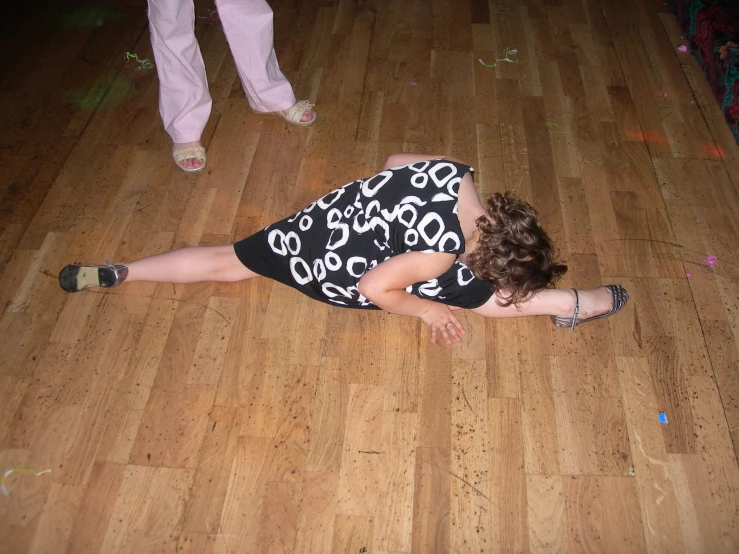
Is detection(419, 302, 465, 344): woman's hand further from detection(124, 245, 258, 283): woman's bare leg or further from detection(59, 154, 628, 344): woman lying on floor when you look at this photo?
detection(124, 245, 258, 283): woman's bare leg

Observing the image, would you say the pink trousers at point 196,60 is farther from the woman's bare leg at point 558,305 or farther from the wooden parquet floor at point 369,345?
the woman's bare leg at point 558,305

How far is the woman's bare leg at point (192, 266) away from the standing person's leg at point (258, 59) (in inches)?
27.9

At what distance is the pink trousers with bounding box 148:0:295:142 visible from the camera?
191 centimetres

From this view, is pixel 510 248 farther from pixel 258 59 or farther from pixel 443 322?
pixel 258 59

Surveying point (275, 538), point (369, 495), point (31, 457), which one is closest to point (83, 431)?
point (31, 457)

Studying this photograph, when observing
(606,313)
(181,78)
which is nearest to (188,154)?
(181,78)

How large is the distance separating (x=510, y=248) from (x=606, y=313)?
0.46 metres

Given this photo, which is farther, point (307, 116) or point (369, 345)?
point (307, 116)

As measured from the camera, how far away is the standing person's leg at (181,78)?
1893 millimetres

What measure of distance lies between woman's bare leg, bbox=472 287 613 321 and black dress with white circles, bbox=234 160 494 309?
0.06 metres

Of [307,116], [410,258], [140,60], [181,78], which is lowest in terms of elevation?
[140,60]

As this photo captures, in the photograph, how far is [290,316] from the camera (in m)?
1.72

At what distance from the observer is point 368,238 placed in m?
1.50

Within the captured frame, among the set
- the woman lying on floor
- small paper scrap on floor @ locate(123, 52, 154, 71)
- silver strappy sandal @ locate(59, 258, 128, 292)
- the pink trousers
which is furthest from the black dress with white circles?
small paper scrap on floor @ locate(123, 52, 154, 71)
